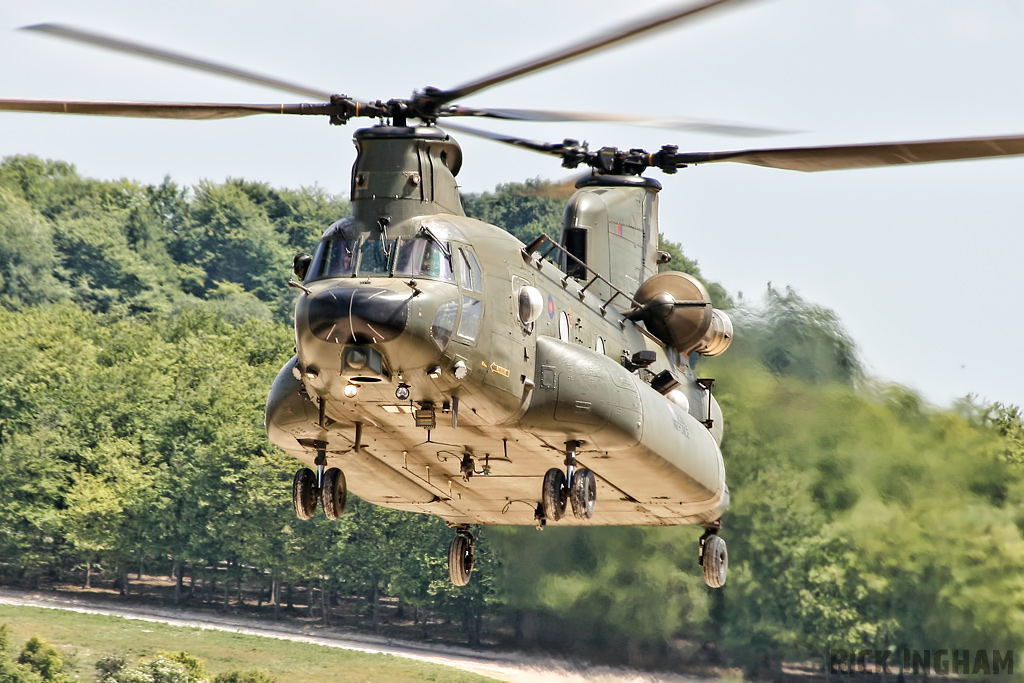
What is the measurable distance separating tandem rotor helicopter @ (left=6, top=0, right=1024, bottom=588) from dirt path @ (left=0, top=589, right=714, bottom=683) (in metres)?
20.2

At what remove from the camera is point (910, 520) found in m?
42.7

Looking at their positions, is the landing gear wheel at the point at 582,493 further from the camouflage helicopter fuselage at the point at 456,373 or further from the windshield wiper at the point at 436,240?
the windshield wiper at the point at 436,240

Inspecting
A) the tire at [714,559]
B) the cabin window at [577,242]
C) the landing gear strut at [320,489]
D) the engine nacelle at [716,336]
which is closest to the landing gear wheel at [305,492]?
the landing gear strut at [320,489]

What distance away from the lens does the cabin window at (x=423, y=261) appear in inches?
713

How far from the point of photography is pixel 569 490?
19891mm

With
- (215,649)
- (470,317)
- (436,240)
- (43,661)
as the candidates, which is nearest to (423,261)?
(436,240)

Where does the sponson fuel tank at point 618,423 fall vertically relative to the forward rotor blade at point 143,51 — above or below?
below

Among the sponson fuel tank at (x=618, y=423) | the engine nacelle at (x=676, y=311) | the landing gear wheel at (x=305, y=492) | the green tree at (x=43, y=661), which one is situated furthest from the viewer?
the green tree at (x=43, y=661)

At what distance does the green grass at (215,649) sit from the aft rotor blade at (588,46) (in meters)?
33.0

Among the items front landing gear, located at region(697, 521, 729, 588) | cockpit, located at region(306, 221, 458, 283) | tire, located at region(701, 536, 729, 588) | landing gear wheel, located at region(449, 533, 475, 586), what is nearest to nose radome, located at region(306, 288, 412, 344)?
cockpit, located at region(306, 221, 458, 283)

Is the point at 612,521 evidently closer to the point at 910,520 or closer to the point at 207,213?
the point at 910,520

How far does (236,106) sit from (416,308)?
4019 millimetres

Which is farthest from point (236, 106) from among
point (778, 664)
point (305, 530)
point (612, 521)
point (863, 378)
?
point (305, 530)

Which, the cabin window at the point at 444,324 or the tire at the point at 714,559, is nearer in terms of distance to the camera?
the cabin window at the point at 444,324
